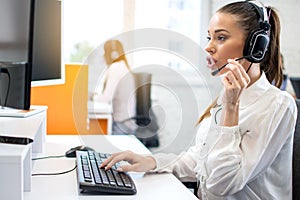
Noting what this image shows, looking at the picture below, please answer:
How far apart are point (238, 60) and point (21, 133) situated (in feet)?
1.96

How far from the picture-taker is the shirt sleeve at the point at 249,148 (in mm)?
974

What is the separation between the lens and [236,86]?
3.20 feet

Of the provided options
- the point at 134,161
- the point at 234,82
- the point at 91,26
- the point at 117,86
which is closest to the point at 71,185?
the point at 134,161

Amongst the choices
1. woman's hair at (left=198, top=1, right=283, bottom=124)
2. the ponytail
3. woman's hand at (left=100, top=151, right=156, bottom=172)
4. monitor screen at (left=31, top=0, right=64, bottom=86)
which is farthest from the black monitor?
the ponytail

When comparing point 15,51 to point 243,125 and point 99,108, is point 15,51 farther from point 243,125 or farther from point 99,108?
point 99,108

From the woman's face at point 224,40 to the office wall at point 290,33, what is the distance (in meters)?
2.50

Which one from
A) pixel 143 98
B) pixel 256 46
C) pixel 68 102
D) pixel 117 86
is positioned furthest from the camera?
pixel 143 98

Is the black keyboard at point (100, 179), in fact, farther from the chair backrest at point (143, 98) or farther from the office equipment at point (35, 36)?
the chair backrest at point (143, 98)

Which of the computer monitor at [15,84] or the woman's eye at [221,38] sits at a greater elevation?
the woman's eye at [221,38]

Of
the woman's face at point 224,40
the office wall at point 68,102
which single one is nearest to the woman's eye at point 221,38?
the woman's face at point 224,40

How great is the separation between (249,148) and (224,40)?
303 mm

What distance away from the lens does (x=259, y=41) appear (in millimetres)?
1026

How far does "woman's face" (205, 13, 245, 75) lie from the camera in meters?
1.06

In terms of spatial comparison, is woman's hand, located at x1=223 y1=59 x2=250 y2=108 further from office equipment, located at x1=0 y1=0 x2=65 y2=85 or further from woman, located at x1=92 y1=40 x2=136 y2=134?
woman, located at x1=92 y1=40 x2=136 y2=134
